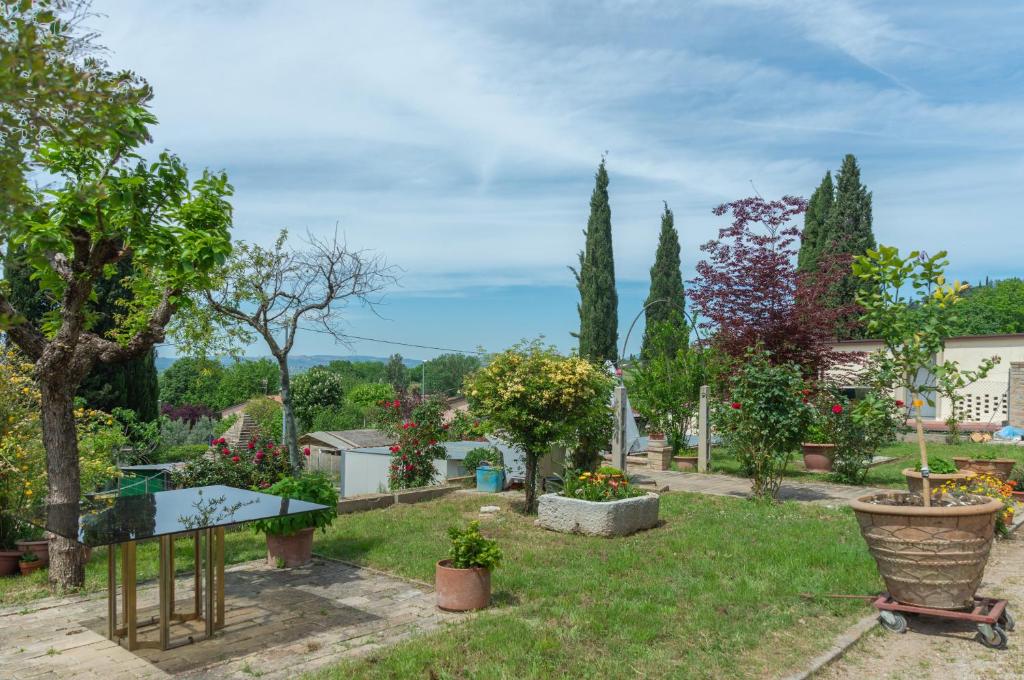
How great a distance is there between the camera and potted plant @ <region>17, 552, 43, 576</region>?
8.34m

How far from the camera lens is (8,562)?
831 centimetres

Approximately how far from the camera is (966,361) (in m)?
28.4

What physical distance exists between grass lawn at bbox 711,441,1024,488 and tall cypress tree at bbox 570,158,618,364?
15.9 metres

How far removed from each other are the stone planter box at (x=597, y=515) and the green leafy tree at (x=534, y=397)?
1.07 meters

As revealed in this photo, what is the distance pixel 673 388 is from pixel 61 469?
13253 millimetres

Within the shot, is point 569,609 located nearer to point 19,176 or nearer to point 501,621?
point 501,621

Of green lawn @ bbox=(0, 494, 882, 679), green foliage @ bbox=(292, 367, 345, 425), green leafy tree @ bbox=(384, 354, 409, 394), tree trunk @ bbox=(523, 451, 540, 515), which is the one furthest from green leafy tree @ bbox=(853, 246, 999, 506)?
green leafy tree @ bbox=(384, 354, 409, 394)

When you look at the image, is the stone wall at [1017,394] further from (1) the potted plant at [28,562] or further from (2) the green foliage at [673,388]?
(1) the potted plant at [28,562]

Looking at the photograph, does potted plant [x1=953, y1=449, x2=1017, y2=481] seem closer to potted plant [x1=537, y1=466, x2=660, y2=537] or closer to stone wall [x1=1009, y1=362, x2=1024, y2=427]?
potted plant [x1=537, y1=466, x2=660, y2=537]

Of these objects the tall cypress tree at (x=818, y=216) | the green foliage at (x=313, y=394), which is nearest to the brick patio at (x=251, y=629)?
the green foliage at (x=313, y=394)

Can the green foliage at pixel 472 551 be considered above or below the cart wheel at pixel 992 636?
above

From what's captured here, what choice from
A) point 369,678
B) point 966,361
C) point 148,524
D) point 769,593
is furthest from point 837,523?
point 966,361

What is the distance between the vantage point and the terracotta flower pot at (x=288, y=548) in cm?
811

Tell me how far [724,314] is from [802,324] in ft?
5.67
